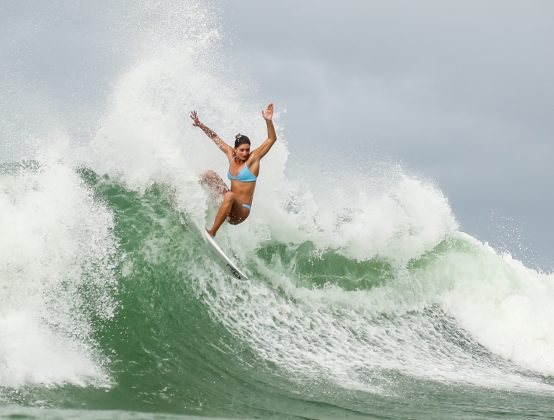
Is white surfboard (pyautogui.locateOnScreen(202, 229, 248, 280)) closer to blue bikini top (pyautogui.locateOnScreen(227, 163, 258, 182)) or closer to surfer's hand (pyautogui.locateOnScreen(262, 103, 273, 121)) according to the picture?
blue bikini top (pyautogui.locateOnScreen(227, 163, 258, 182))

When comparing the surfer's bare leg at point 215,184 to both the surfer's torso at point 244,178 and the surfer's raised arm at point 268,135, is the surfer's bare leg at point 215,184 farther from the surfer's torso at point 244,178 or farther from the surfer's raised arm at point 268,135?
the surfer's raised arm at point 268,135

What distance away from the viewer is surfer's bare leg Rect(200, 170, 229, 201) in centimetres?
905

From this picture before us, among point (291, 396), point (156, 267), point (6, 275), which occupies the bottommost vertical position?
point (291, 396)

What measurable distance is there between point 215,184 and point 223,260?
1.13 meters

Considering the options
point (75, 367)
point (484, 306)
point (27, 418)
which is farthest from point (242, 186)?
point (484, 306)

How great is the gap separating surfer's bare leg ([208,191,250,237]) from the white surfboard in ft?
0.40

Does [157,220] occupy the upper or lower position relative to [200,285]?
upper

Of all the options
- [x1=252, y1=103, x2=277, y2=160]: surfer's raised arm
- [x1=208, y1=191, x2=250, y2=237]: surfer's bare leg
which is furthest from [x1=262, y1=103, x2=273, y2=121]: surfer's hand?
[x1=208, y1=191, x2=250, y2=237]: surfer's bare leg

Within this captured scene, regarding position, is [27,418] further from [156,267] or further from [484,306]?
[484,306]

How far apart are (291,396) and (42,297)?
2.54m

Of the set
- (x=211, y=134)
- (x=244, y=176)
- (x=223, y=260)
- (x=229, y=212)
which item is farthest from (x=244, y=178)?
(x=223, y=260)

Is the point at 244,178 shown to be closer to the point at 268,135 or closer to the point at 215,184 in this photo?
the point at 268,135

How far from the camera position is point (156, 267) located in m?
8.55

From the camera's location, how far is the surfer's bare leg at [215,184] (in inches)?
356
